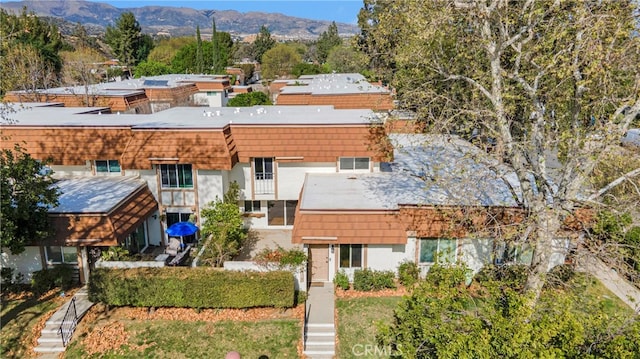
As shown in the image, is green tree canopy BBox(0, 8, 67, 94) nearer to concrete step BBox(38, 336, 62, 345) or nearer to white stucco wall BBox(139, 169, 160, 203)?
white stucco wall BBox(139, 169, 160, 203)

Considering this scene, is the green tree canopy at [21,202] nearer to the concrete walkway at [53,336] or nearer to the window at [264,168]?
the concrete walkway at [53,336]

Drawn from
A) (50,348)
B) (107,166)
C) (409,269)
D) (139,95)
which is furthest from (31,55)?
(409,269)

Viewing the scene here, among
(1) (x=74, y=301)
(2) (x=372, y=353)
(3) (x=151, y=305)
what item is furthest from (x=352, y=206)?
(1) (x=74, y=301)

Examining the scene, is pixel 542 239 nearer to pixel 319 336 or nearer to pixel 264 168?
pixel 319 336

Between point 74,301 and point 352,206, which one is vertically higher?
point 352,206

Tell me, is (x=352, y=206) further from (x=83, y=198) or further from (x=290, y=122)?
(x=83, y=198)

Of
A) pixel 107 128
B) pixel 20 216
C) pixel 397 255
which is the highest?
pixel 107 128

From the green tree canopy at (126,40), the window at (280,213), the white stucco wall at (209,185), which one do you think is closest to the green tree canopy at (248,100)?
the window at (280,213)
